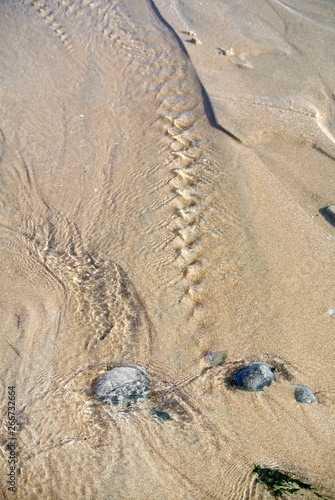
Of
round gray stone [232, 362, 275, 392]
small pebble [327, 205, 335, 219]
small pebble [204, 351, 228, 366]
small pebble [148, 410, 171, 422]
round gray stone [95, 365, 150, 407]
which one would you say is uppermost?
small pebble [327, 205, 335, 219]

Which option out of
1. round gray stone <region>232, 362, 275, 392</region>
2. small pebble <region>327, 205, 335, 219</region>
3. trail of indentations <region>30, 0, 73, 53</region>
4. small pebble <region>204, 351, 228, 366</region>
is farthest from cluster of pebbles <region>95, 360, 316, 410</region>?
trail of indentations <region>30, 0, 73, 53</region>

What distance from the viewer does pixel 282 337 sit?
2504 mm

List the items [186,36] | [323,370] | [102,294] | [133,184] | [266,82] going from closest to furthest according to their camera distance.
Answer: [323,370] → [102,294] → [133,184] → [266,82] → [186,36]

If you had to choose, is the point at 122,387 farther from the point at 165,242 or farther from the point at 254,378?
the point at 165,242

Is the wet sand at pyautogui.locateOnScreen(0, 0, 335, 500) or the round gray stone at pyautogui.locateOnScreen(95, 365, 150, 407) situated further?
the round gray stone at pyautogui.locateOnScreen(95, 365, 150, 407)

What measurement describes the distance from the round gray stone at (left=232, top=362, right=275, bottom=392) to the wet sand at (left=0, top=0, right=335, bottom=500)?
0.19ft

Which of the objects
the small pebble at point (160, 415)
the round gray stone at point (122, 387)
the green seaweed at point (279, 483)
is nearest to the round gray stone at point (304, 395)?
the green seaweed at point (279, 483)

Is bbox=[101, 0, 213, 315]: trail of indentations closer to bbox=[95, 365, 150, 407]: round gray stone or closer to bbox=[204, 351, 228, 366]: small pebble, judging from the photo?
bbox=[204, 351, 228, 366]: small pebble

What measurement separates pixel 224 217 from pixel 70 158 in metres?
1.52

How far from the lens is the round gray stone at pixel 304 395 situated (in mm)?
2252

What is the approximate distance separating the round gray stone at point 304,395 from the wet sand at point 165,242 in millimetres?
49

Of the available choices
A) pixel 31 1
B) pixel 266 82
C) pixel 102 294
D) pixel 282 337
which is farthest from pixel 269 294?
pixel 31 1

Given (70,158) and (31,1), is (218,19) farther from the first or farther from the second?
(70,158)

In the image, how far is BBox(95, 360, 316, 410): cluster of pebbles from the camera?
2199 mm
